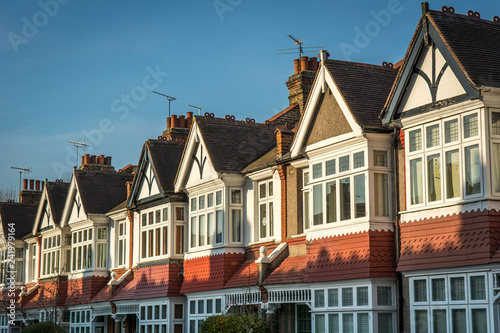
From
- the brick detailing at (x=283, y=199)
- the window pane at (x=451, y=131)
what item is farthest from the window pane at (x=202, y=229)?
the window pane at (x=451, y=131)


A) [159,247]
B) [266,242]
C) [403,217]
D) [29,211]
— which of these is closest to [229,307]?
[266,242]

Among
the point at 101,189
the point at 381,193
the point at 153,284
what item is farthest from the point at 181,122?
the point at 381,193

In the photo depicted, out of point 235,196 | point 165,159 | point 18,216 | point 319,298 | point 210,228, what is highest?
point 165,159

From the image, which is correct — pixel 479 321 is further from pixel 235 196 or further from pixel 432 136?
pixel 235 196

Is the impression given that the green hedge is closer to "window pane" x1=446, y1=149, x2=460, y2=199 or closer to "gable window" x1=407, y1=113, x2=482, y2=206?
"gable window" x1=407, y1=113, x2=482, y2=206

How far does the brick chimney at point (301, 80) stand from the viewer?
1154 inches

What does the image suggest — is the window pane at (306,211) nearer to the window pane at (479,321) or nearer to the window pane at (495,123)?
the window pane at (479,321)

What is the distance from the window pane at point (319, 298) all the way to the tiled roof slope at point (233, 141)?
7008 mm

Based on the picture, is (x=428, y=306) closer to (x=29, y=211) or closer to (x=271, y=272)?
(x=271, y=272)

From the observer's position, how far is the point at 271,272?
23438 millimetres

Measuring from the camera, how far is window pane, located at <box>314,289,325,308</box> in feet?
67.4

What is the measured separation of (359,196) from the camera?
19562 mm

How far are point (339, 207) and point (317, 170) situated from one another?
1.63 meters

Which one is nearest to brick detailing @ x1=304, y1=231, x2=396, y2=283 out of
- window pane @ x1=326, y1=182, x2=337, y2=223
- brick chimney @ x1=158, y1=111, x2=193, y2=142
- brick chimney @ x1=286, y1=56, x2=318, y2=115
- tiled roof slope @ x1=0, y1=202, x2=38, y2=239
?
window pane @ x1=326, y1=182, x2=337, y2=223
